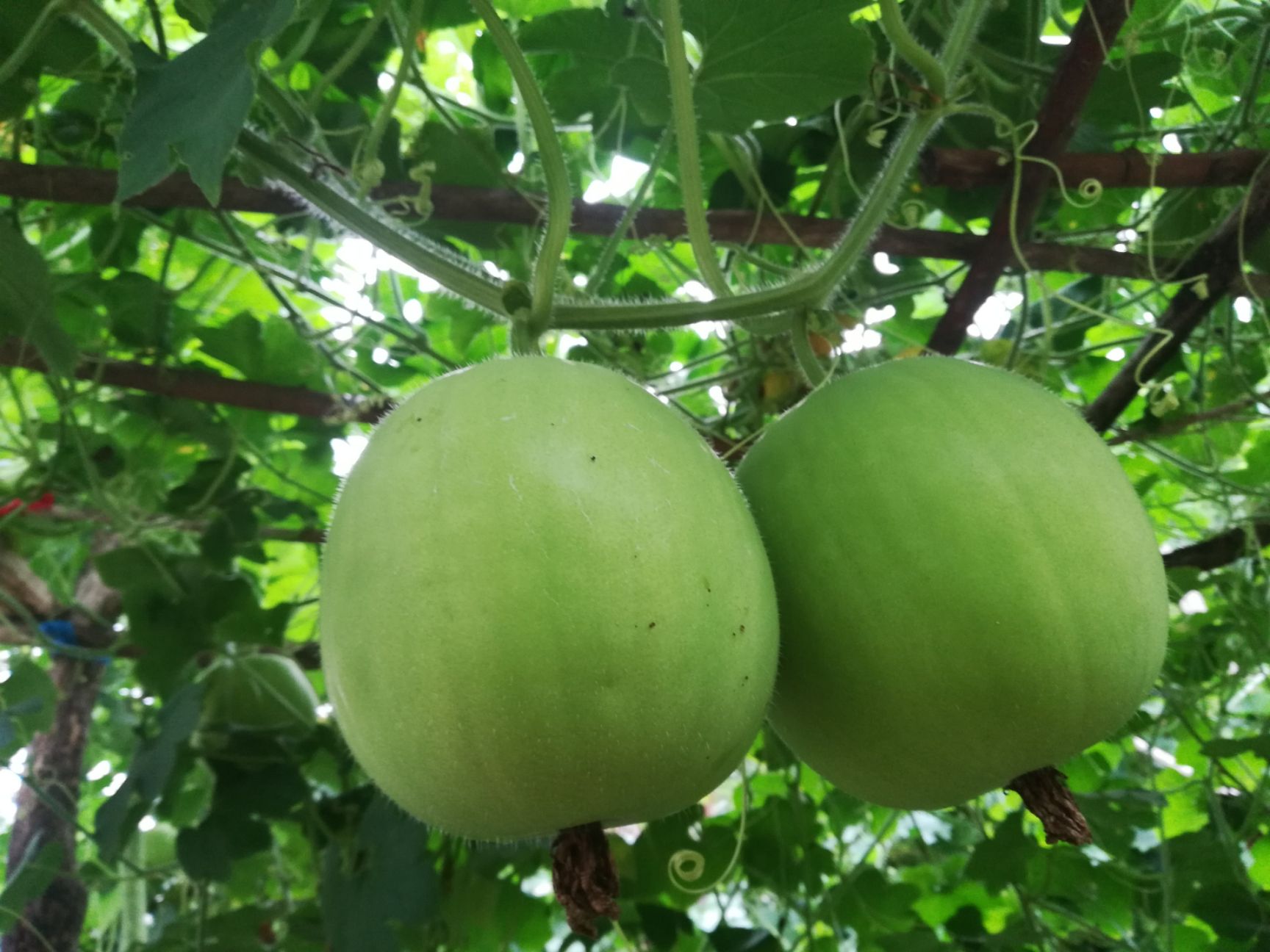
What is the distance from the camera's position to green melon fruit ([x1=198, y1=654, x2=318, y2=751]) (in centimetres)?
148

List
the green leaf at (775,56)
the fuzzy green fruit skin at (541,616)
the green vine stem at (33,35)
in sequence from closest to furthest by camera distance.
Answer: the fuzzy green fruit skin at (541,616) < the green vine stem at (33,35) < the green leaf at (775,56)

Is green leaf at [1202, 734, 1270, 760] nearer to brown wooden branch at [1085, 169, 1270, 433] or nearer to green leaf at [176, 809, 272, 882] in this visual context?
brown wooden branch at [1085, 169, 1270, 433]

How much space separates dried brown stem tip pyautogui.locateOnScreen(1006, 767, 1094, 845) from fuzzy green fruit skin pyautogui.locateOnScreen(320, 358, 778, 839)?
239 millimetres

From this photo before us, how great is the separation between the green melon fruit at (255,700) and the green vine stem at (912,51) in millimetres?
1172

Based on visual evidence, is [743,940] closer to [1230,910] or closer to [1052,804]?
[1230,910]

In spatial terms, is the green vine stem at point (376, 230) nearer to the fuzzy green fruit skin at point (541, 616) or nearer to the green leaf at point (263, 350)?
the fuzzy green fruit skin at point (541, 616)

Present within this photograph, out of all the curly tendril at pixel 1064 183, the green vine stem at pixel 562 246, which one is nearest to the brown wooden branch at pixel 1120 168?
A: the curly tendril at pixel 1064 183

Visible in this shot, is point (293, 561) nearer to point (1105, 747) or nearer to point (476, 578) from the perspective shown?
point (1105, 747)

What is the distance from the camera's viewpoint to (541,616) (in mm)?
569

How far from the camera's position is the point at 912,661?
664mm

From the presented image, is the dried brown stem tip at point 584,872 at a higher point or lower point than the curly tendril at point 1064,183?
Answer: lower

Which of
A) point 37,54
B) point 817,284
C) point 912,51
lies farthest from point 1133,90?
point 37,54

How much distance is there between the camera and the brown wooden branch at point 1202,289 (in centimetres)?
121

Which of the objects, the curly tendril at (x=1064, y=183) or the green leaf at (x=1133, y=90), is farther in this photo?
the green leaf at (x=1133, y=90)
